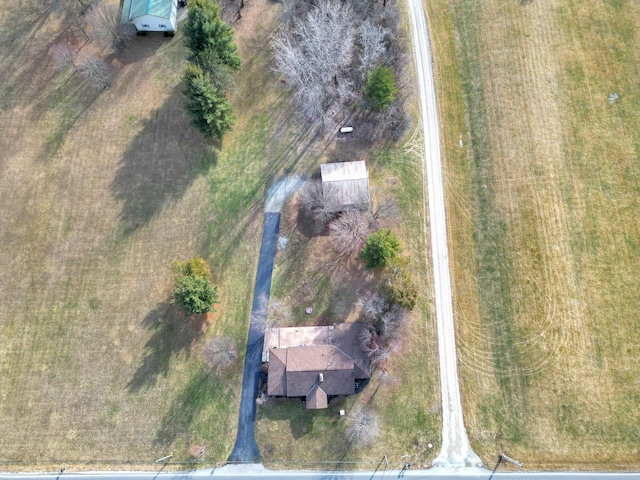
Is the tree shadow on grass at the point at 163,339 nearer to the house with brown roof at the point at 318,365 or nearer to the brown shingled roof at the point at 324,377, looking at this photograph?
the house with brown roof at the point at 318,365

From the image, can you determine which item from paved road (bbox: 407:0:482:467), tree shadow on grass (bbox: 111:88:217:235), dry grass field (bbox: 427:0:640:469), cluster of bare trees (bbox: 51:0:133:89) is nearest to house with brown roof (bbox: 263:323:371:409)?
paved road (bbox: 407:0:482:467)

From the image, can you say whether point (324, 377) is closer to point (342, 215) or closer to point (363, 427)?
point (363, 427)

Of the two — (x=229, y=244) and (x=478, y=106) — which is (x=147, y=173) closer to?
(x=229, y=244)

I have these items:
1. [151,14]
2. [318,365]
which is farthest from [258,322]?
[151,14]

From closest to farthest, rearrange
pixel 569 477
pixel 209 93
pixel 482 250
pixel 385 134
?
1. pixel 569 477
2. pixel 209 93
3. pixel 482 250
4. pixel 385 134

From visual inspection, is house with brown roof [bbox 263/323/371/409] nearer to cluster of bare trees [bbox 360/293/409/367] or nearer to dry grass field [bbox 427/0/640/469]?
cluster of bare trees [bbox 360/293/409/367]

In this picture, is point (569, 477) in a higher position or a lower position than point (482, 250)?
lower

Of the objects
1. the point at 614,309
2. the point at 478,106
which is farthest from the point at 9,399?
the point at 614,309
